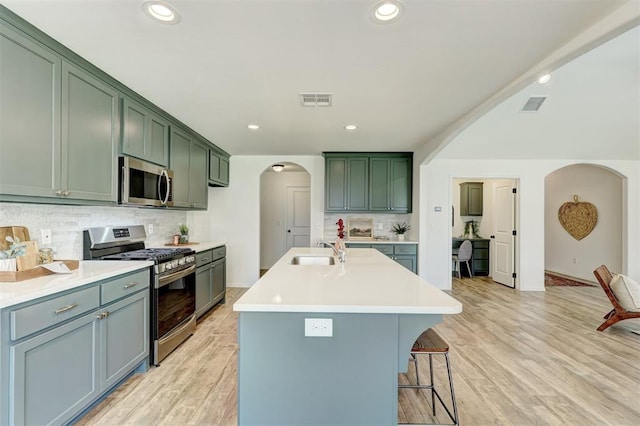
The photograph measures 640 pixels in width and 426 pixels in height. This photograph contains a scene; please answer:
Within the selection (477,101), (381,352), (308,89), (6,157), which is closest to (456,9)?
(308,89)

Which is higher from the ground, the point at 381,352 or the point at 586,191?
the point at 586,191

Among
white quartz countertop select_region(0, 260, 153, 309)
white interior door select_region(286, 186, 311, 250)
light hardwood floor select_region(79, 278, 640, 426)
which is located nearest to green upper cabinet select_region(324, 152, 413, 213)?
light hardwood floor select_region(79, 278, 640, 426)

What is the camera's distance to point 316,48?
198 cm

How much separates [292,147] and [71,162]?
3.15 meters

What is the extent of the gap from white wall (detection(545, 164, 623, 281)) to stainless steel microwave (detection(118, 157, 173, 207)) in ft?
24.1

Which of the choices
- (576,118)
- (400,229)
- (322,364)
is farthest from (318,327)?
(576,118)

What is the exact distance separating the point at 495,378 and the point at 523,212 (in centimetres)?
395

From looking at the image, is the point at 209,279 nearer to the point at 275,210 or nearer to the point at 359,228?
the point at 359,228

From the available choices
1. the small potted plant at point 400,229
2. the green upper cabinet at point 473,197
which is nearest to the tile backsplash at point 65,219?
the small potted plant at point 400,229

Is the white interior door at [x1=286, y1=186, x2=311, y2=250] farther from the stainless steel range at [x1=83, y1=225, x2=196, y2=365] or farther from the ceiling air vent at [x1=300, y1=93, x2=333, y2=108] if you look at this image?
the ceiling air vent at [x1=300, y1=93, x2=333, y2=108]

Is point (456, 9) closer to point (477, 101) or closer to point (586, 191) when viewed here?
point (477, 101)

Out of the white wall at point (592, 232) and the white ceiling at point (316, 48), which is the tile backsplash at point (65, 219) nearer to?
the white ceiling at point (316, 48)

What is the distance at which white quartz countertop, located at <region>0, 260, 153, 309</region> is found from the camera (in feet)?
4.86

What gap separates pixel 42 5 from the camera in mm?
1599
